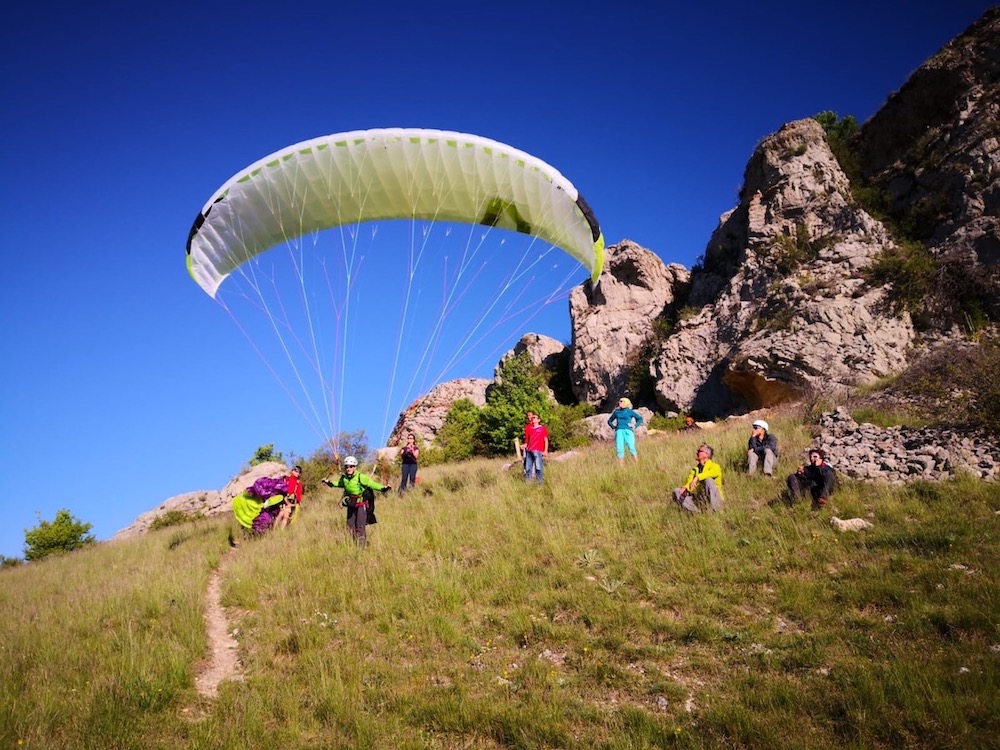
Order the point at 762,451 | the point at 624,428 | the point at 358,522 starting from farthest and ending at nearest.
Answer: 1. the point at 624,428
2. the point at 762,451
3. the point at 358,522

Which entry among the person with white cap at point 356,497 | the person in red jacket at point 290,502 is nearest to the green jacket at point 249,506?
the person in red jacket at point 290,502

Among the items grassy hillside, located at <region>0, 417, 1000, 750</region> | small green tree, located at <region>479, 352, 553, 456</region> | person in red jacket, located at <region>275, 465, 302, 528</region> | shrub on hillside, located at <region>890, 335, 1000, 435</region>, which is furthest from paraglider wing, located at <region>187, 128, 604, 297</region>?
small green tree, located at <region>479, 352, 553, 456</region>

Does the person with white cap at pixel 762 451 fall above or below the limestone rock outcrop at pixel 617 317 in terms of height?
below

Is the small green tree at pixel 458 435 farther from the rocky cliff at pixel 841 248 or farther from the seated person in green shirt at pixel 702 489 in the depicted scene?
the seated person in green shirt at pixel 702 489

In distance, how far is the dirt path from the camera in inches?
199

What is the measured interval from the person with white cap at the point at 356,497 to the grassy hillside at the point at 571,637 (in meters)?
0.30

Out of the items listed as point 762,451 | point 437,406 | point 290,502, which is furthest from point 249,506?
point 437,406

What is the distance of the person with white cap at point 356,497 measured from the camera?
8.46 metres

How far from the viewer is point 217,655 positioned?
5621mm

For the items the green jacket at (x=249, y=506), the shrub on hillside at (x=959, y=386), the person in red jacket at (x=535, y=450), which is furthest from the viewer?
the person in red jacket at (x=535, y=450)

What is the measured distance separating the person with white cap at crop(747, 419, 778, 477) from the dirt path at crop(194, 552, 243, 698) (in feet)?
25.5

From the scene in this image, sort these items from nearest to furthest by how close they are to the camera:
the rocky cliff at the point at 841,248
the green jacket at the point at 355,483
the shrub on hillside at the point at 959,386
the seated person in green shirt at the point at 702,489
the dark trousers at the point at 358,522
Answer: the seated person in green shirt at the point at 702,489
the shrub on hillside at the point at 959,386
the dark trousers at the point at 358,522
the green jacket at the point at 355,483
the rocky cliff at the point at 841,248

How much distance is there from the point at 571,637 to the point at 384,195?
1002 centimetres

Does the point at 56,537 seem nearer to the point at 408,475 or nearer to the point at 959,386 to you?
the point at 408,475
